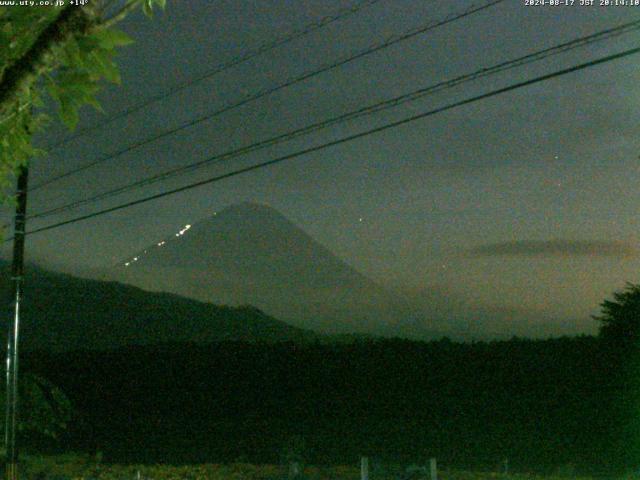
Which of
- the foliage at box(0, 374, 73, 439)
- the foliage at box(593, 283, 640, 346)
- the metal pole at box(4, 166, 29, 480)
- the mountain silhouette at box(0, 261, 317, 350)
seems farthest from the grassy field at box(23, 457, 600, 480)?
the mountain silhouette at box(0, 261, 317, 350)

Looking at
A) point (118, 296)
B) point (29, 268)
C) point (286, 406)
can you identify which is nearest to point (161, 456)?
point (286, 406)

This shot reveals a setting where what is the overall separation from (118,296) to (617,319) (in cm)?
7866

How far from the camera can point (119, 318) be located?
90.6 m

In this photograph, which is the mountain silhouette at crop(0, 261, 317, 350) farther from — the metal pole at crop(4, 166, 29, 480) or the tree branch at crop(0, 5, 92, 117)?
the tree branch at crop(0, 5, 92, 117)

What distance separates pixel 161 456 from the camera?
28.0 metres

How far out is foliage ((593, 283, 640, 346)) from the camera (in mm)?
28531

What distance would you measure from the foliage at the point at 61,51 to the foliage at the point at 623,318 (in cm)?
2674

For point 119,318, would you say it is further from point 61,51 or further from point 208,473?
point 61,51

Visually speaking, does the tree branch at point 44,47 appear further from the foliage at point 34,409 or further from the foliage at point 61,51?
the foliage at point 34,409

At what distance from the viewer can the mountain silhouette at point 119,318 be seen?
80.6 meters

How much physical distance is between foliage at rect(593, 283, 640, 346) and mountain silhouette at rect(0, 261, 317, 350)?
45.5 meters

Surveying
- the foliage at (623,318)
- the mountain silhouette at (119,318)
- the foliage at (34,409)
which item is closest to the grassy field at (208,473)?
the foliage at (34,409)

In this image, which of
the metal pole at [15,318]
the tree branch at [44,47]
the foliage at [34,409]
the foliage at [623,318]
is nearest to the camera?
the tree branch at [44,47]

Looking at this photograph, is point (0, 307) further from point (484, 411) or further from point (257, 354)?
point (484, 411)
